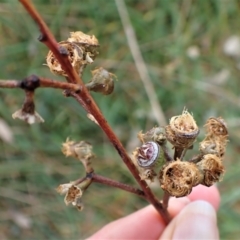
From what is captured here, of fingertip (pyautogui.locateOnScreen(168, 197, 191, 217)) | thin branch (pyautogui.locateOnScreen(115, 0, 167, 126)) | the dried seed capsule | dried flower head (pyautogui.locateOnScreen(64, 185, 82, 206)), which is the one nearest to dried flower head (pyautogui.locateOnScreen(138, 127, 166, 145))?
the dried seed capsule

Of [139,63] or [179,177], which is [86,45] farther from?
[139,63]

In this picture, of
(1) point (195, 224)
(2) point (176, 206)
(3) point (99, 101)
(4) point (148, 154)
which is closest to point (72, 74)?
(4) point (148, 154)

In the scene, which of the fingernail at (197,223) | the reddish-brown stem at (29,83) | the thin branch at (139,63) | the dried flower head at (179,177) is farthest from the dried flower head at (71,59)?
the thin branch at (139,63)

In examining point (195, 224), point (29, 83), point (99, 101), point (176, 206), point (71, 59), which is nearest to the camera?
point (29, 83)

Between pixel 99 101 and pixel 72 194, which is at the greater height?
pixel 99 101

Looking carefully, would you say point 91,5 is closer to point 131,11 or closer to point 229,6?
point 131,11

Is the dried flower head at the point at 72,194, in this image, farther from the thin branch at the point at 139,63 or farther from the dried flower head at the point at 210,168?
the thin branch at the point at 139,63

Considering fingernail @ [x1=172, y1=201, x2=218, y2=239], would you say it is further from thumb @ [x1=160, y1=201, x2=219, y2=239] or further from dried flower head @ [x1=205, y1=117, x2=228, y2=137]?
dried flower head @ [x1=205, y1=117, x2=228, y2=137]

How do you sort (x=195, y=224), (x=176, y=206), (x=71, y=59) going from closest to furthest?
(x=71, y=59) → (x=195, y=224) → (x=176, y=206)

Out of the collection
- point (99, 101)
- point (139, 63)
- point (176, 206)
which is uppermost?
point (139, 63)
